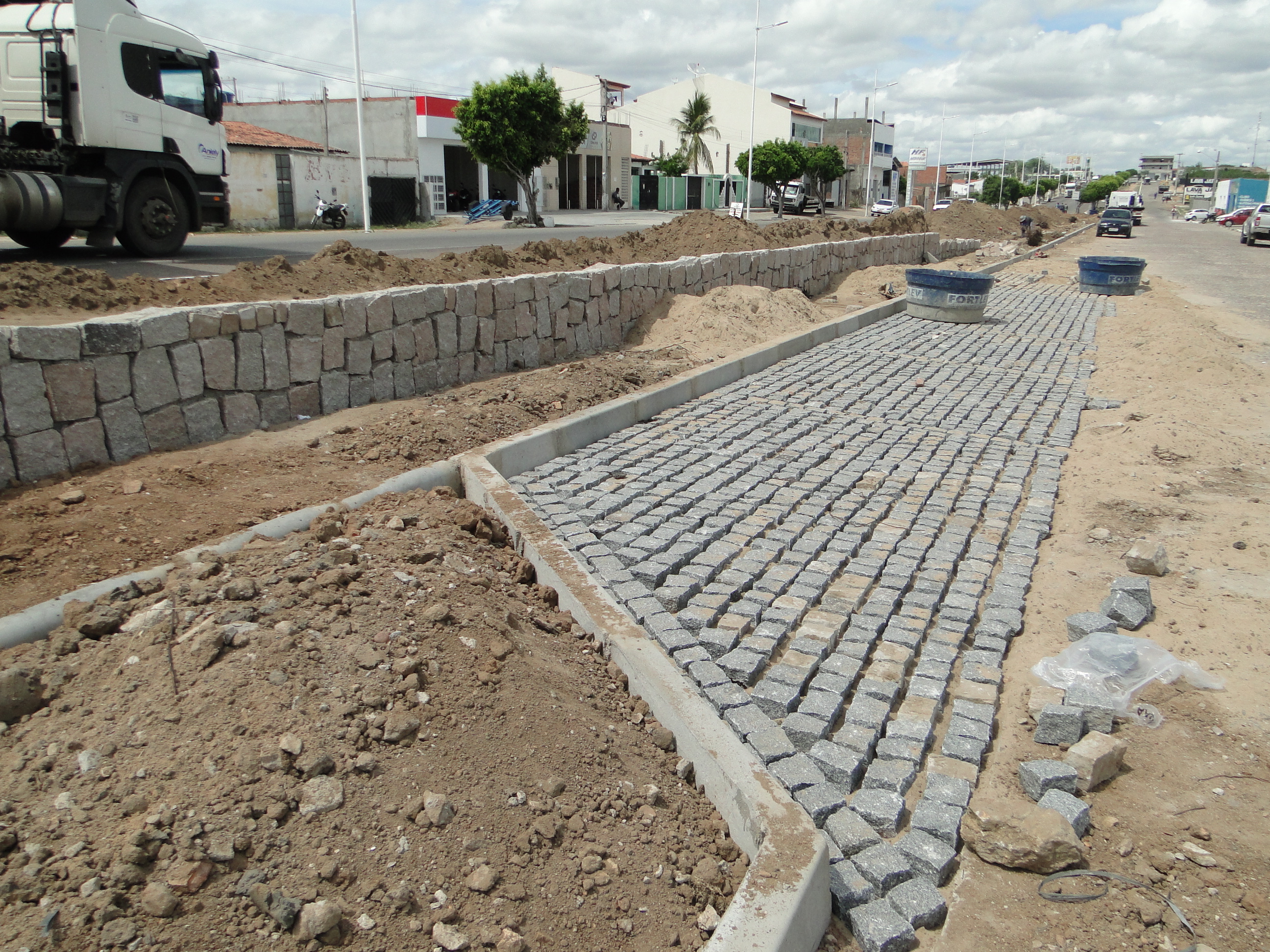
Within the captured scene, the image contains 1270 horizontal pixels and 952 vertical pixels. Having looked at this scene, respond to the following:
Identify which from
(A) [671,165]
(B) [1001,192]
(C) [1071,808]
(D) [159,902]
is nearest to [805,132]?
(A) [671,165]

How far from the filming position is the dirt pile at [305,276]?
5.95 meters

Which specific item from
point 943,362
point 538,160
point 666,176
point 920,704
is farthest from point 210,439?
point 666,176

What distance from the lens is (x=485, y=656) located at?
3.19m

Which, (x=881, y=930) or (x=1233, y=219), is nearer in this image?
(x=881, y=930)

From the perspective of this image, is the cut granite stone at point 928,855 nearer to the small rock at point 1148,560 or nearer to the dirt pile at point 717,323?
the small rock at point 1148,560

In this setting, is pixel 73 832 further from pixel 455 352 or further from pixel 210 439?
pixel 455 352

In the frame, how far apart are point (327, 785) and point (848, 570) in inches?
121

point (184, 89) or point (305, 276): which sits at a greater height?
point (184, 89)

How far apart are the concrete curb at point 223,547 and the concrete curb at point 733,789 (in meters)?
0.87

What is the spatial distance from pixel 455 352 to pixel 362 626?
4.48m

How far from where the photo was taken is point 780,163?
51.0 metres

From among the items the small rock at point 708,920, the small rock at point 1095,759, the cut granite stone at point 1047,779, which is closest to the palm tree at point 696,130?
the small rock at point 1095,759

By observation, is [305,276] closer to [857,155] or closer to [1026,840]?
[1026,840]

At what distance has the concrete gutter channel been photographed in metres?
2.36
